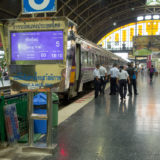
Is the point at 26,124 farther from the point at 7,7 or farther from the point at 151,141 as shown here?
the point at 7,7

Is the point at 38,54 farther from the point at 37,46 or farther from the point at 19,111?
the point at 19,111

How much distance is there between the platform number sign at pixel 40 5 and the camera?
600 cm

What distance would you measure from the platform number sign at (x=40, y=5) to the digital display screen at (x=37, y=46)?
3.82ft

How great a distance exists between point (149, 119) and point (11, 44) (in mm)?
5135

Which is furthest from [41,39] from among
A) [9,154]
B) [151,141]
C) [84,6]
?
[84,6]

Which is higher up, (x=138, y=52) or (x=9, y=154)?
Result: (x=138, y=52)

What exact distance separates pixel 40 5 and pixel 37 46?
1.53 meters

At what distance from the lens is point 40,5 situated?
6.05 metres

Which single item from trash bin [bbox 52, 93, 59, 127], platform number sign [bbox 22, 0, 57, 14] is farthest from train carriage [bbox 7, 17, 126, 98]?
trash bin [bbox 52, 93, 59, 127]

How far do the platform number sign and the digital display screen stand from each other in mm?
1164

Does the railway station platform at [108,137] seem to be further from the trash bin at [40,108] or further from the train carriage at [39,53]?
the train carriage at [39,53]

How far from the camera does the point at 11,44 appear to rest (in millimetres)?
7531

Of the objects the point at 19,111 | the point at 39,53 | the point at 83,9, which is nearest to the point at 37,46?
the point at 39,53

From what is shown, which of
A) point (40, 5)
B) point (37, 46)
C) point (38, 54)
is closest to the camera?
point (40, 5)
